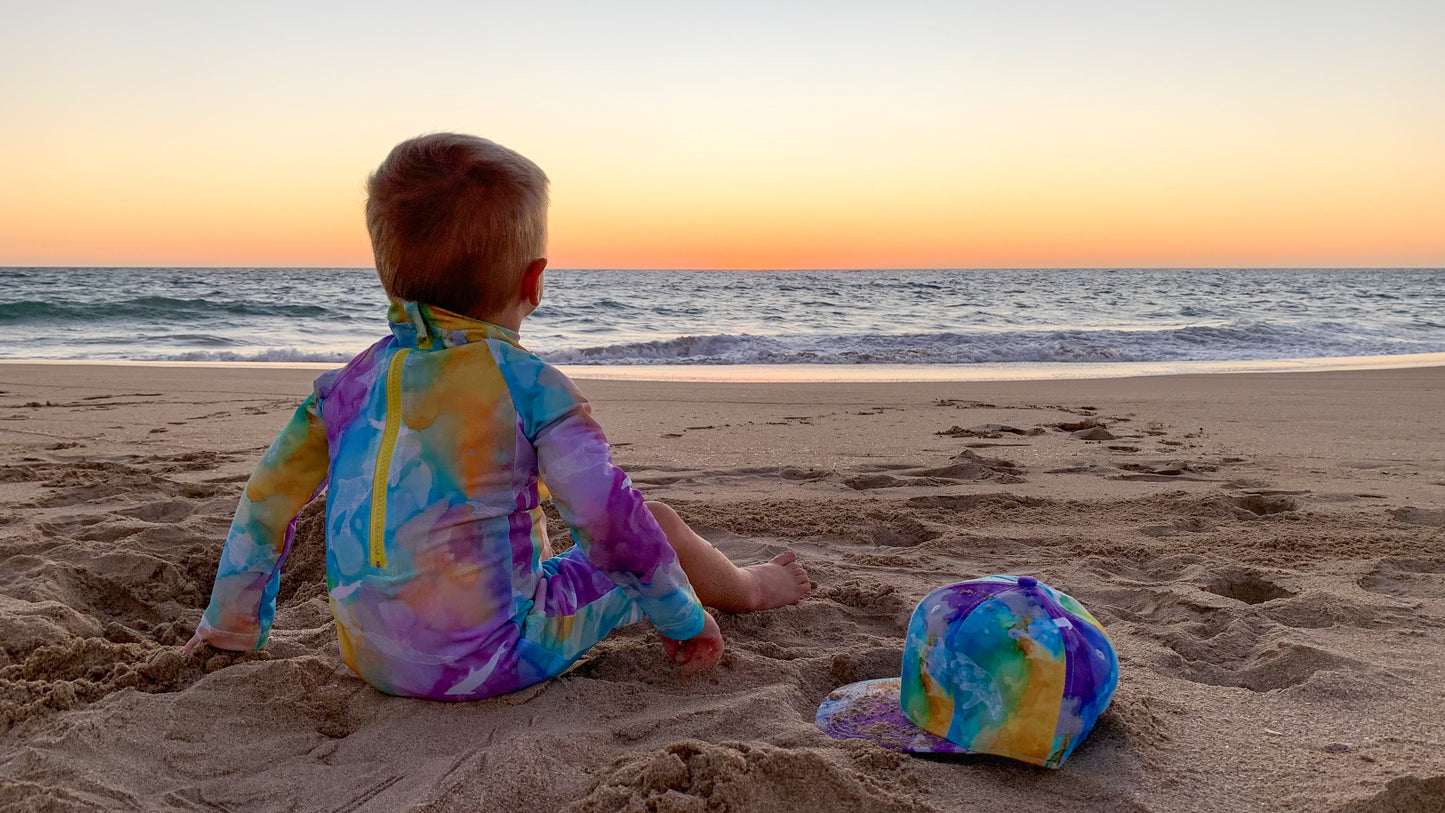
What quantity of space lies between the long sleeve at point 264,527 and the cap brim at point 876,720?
1.13 meters

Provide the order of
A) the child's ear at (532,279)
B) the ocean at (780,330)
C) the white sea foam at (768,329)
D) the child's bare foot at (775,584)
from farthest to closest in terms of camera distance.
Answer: the white sea foam at (768,329), the ocean at (780,330), the child's bare foot at (775,584), the child's ear at (532,279)

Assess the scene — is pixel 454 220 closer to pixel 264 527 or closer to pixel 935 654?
pixel 264 527

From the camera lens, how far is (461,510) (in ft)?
5.63

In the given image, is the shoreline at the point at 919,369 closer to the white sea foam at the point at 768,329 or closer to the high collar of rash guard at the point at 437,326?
the white sea foam at the point at 768,329

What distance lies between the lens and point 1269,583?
2.65m

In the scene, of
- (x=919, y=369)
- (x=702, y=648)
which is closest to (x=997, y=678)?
(x=702, y=648)

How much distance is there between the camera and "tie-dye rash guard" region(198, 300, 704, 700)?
170 cm

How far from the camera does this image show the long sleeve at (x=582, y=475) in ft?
5.50

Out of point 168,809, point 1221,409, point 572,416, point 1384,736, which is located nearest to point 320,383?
point 572,416

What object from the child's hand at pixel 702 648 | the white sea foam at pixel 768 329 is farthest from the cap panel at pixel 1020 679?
the white sea foam at pixel 768 329

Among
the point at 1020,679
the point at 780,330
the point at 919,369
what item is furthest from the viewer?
the point at 780,330

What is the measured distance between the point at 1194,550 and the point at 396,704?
2.44 m

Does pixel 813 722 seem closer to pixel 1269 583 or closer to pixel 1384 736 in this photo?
pixel 1384 736

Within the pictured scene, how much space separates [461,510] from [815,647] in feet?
3.13
